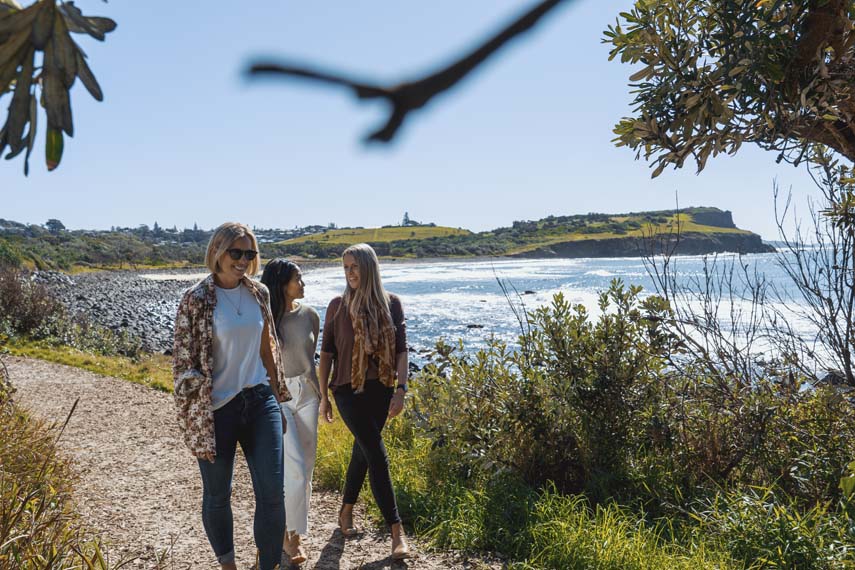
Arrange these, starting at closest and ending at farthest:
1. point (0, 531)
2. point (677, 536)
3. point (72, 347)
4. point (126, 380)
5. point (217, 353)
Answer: point (0, 531) < point (217, 353) < point (677, 536) < point (126, 380) < point (72, 347)

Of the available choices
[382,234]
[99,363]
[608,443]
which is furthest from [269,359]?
[382,234]

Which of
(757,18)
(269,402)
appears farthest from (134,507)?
(757,18)

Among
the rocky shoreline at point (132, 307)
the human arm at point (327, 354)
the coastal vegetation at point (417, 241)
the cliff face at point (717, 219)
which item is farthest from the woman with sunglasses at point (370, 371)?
the cliff face at point (717, 219)

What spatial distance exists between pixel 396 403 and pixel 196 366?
133 centimetres

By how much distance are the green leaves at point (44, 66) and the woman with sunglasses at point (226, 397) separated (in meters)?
2.86

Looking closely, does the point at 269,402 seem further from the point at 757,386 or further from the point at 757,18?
the point at 757,386

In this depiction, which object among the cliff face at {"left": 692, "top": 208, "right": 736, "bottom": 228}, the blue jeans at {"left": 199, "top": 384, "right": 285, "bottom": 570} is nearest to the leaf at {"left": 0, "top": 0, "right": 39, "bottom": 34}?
the blue jeans at {"left": 199, "top": 384, "right": 285, "bottom": 570}

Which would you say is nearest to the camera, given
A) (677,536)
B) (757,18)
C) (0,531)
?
(757,18)

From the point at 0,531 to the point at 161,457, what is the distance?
179 inches

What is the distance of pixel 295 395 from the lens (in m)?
4.25

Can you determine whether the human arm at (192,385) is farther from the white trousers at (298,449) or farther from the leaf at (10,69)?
the leaf at (10,69)

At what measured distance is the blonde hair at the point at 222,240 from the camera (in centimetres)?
360

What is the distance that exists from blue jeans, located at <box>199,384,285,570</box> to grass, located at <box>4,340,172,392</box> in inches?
338

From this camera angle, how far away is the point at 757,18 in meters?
2.40
